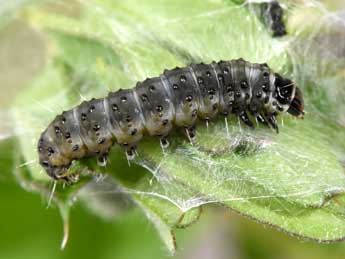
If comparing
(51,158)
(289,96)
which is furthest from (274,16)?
(51,158)

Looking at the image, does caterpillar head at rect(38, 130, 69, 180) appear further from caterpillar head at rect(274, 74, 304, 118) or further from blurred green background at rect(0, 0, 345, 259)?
blurred green background at rect(0, 0, 345, 259)

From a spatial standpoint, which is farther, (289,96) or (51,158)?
(51,158)

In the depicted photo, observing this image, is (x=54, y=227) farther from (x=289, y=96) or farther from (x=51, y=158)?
(x=289, y=96)

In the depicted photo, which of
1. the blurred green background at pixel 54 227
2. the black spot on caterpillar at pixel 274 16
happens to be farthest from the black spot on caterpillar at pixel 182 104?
the blurred green background at pixel 54 227

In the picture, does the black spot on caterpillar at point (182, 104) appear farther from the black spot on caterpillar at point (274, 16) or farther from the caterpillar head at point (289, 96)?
the black spot on caterpillar at point (274, 16)

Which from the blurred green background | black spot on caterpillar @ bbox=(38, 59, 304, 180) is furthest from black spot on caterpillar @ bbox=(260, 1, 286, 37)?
the blurred green background
